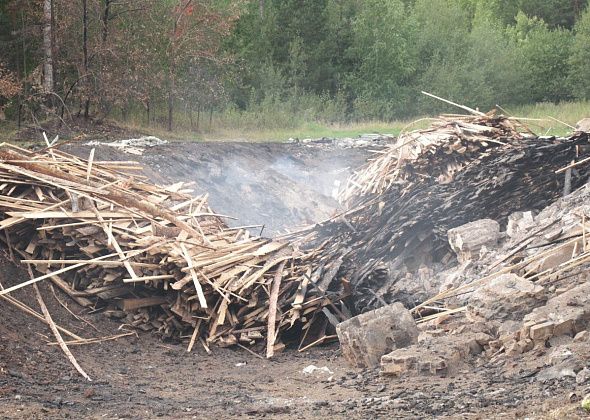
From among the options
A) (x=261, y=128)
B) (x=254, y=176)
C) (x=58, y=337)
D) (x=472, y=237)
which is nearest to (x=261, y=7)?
(x=261, y=128)

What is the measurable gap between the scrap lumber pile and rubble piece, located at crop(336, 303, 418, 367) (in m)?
1.43

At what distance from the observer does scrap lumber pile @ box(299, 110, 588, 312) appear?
1097 cm

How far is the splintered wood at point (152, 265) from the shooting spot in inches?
377

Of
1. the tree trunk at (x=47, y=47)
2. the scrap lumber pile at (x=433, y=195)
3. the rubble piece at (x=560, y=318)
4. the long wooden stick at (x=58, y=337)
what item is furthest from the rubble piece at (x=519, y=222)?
the tree trunk at (x=47, y=47)

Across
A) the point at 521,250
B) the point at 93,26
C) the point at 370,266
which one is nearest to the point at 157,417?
the point at 370,266

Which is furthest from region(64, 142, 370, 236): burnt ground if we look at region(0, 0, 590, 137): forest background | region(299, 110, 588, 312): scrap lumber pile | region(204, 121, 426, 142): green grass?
region(204, 121, 426, 142): green grass

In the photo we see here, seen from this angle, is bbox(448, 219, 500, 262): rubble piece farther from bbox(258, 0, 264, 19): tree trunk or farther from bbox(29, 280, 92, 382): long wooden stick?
bbox(258, 0, 264, 19): tree trunk

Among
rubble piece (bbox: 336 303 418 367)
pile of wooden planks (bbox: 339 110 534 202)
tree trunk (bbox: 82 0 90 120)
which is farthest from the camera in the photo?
tree trunk (bbox: 82 0 90 120)

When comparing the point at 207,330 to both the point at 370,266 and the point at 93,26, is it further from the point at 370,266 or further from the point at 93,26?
the point at 93,26

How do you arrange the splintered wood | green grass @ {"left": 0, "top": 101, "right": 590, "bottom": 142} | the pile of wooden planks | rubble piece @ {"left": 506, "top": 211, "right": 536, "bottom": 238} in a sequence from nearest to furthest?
the splintered wood < rubble piece @ {"left": 506, "top": 211, "right": 536, "bottom": 238} < the pile of wooden planks < green grass @ {"left": 0, "top": 101, "right": 590, "bottom": 142}

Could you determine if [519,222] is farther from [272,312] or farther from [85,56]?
[85,56]

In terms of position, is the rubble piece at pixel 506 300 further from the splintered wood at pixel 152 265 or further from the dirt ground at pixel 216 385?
the splintered wood at pixel 152 265

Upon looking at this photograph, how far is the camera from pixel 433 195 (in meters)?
13.0

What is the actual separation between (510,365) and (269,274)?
12.3ft
